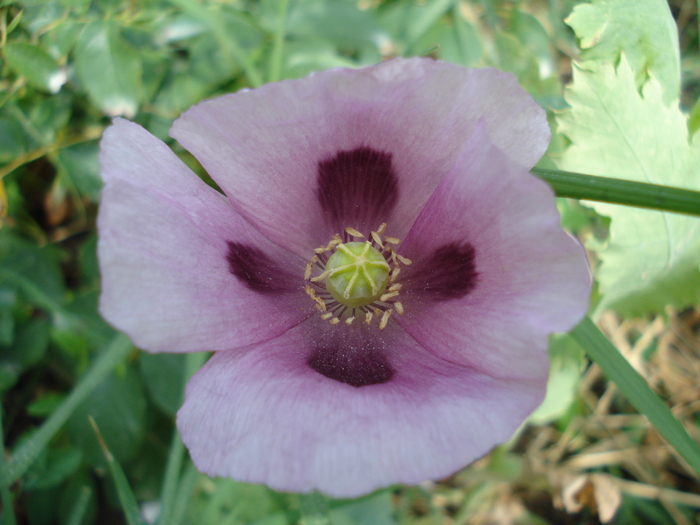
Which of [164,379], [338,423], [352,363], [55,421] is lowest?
[164,379]

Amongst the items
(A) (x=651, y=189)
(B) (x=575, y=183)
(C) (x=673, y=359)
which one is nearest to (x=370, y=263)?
(B) (x=575, y=183)

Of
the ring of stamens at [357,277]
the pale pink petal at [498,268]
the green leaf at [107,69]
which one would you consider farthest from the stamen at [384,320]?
the green leaf at [107,69]

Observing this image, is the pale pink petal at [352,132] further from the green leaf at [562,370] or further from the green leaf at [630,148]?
the green leaf at [562,370]

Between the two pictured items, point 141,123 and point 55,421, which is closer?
point 55,421

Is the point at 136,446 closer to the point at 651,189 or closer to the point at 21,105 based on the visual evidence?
the point at 21,105

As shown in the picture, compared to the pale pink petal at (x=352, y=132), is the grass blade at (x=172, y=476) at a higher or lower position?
lower

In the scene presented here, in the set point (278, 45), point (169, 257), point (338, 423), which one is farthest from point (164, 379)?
point (278, 45)

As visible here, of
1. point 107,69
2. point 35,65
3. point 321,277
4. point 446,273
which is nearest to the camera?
point 446,273

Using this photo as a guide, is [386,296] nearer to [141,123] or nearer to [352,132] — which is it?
[352,132]
